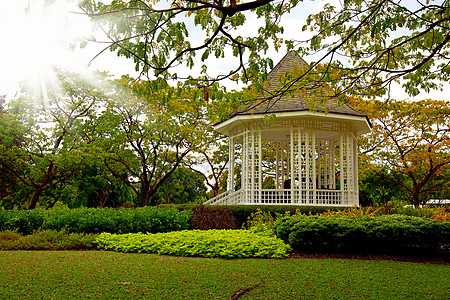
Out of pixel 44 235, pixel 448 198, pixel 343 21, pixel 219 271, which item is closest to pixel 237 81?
pixel 343 21

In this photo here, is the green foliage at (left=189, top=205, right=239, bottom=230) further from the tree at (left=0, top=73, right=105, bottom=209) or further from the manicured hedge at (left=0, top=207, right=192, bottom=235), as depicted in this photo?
the tree at (left=0, top=73, right=105, bottom=209)

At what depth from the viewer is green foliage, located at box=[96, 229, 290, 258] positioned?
7930mm

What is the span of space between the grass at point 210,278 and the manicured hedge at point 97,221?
306 centimetres

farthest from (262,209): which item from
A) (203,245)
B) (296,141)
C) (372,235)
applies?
(372,235)

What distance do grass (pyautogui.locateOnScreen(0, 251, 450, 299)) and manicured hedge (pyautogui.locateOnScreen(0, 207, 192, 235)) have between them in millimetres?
3060

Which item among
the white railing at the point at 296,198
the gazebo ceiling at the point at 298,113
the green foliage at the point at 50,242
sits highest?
the gazebo ceiling at the point at 298,113

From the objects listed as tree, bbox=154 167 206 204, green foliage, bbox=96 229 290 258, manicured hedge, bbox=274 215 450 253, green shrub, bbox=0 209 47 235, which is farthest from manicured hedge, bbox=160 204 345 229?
tree, bbox=154 167 206 204

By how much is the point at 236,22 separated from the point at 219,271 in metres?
4.22

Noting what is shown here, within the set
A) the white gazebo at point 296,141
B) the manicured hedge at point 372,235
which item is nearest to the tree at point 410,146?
the white gazebo at point 296,141

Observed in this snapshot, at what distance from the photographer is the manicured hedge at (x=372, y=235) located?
8070 mm

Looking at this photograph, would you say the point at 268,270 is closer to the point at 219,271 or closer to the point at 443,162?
the point at 219,271

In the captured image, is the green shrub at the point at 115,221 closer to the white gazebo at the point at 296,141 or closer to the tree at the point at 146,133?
the white gazebo at the point at 296,141

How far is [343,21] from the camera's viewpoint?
700 centimetres

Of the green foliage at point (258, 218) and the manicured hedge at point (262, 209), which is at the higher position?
the manicured hedge at point (262, 209)
